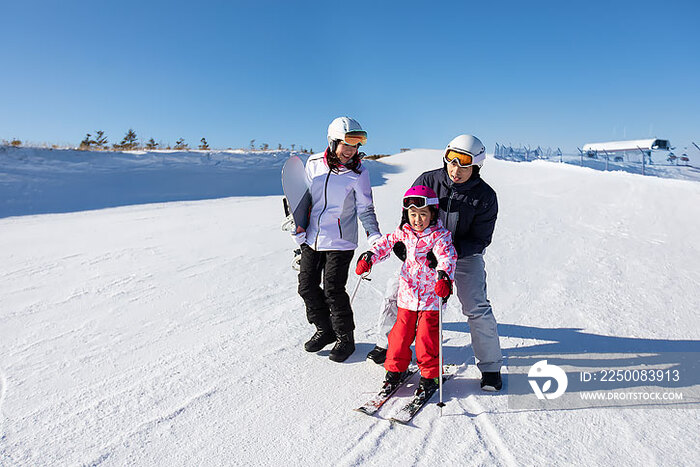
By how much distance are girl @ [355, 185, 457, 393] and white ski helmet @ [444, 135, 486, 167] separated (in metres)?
0.38

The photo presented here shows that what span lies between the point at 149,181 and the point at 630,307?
41.2ft

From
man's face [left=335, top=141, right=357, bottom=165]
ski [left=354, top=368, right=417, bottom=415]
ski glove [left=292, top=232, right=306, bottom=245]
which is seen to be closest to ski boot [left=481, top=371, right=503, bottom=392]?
ski [left=354, top=368, right=417, bottom=415]

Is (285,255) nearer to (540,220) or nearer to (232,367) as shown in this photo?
(232,367)

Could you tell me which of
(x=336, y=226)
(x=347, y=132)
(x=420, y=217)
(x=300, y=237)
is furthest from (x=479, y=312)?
(x=347, y=132)

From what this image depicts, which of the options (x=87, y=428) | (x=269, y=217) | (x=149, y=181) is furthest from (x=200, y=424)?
(x=149, y=181)

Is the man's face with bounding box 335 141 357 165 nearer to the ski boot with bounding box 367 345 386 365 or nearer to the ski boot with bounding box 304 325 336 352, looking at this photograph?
the ski boot with bounding box 304 325 336 352

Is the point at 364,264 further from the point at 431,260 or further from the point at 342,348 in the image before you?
the point at 342,348

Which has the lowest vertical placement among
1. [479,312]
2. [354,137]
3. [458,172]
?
[479,312]

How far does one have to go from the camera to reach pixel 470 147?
10.1 ft

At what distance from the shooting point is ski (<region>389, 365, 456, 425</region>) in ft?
8.68

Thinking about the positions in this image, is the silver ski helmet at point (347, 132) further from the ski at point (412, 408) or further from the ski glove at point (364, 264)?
the ski at point (412, 408)

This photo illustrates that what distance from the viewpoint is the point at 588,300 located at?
4961 millimetres

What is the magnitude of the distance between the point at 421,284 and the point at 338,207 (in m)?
0.95

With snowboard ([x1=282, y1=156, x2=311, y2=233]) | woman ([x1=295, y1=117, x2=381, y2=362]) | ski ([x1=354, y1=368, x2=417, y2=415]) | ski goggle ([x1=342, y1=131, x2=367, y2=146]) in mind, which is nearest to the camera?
ski ([x1=354, y1=368, x2=417, y2=415])
